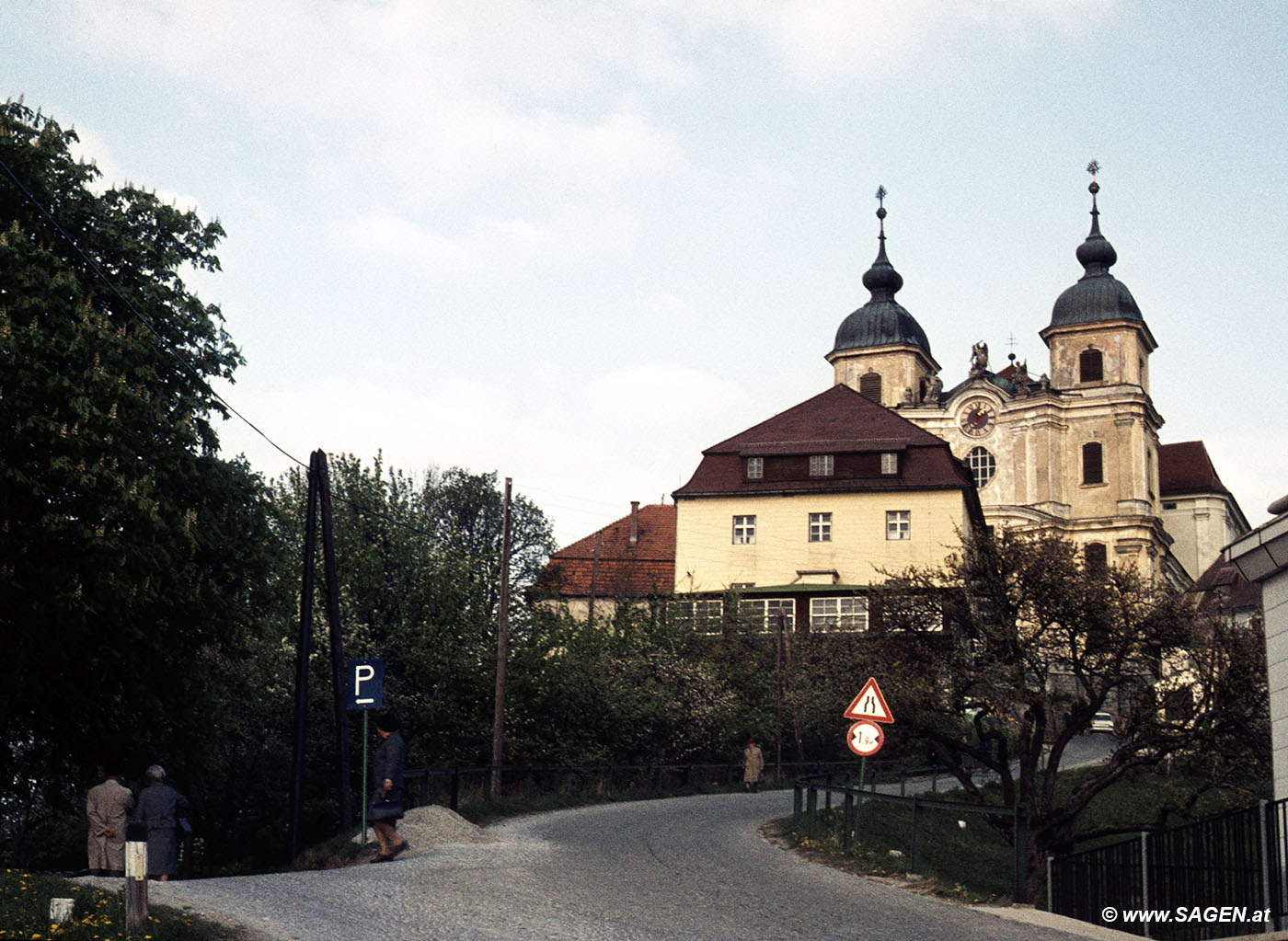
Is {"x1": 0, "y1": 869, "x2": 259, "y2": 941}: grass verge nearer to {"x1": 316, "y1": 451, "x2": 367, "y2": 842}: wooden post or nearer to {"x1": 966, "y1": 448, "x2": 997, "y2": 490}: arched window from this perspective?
{"x1": 316, "y1": 451, "x2": 367, "y2": 842}: wooden post

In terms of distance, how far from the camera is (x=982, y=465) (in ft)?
311

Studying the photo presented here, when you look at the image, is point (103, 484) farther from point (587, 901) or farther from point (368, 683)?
point (587, 901)

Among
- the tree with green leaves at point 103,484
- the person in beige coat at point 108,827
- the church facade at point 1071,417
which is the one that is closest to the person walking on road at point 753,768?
the tree with green leaves at point 103,484

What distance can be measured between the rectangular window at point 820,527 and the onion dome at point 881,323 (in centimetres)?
3923

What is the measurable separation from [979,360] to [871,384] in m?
8.16

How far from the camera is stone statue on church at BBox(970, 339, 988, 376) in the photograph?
9650cm

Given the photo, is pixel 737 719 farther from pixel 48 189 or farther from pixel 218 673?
pixel 48 189

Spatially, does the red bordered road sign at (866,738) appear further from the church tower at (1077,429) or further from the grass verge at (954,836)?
the church tower at (1077,429)

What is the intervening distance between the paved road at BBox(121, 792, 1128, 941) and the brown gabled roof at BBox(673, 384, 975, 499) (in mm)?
45510

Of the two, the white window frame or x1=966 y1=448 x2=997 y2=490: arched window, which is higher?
x1=966 y1=448 x2=997 y2=490: arched window

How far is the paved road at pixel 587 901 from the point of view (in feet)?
40.2

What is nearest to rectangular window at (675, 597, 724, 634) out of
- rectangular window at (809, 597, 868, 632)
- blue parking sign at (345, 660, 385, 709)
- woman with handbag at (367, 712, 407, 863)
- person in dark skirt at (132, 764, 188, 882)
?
rectangular window at (809, 597, 868, 632)

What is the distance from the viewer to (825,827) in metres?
22.7

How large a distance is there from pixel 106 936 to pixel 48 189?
17496 millimetres
